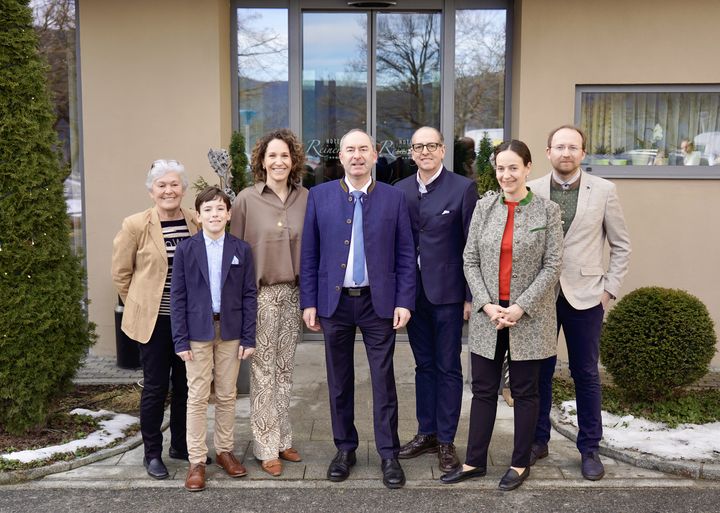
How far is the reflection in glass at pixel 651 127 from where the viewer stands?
6.97 m

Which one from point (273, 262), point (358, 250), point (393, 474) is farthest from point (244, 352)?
point (393, 474)

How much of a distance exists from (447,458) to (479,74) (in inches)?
168

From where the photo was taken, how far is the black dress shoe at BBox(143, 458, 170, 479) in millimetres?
4367

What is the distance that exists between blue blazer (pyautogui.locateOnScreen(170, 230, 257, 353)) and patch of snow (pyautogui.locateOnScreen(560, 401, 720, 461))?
101 inches

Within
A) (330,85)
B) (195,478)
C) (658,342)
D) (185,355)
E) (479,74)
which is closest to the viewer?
(185,355)

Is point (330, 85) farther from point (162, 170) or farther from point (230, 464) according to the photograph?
point (230, 464)

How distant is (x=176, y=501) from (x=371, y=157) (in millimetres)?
2221

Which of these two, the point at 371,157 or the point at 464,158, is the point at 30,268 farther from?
the point at 464,158

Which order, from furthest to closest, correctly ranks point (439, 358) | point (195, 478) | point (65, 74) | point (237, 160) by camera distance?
point (65, 74), point (237, 160), point (439, 358), point (195, 478)

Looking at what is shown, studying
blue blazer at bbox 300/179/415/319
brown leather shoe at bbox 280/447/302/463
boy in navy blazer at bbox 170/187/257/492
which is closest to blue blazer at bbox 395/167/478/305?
blue blazer at bbox 300/179/415/319

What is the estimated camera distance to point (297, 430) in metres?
5.18

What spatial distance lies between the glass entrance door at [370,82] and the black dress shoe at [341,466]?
3628mm

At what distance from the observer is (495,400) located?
425cm

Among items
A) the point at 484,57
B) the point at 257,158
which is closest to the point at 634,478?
the point at 257,158
